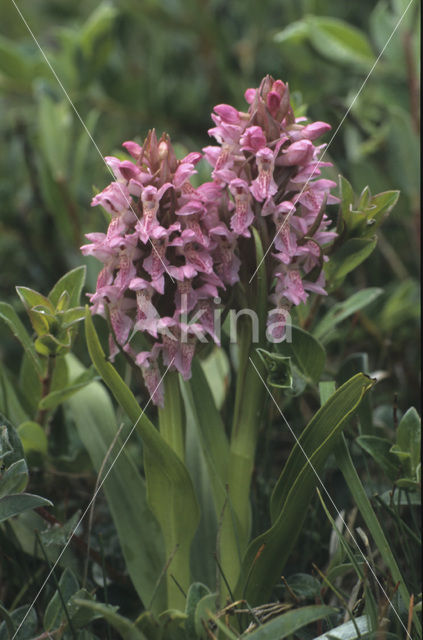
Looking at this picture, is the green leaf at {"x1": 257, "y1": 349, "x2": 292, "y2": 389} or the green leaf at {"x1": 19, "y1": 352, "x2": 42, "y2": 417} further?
the green leaf at {"x1": 19, "y1": 352, "x2": 42, "y2": 417}

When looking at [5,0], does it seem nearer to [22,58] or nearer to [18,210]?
[22,58]

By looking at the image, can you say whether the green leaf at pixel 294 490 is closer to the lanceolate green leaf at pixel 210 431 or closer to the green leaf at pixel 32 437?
the lanceolate green leaf at pixel 210 431

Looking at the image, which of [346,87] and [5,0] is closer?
[346,87]

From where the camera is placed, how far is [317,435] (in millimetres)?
853

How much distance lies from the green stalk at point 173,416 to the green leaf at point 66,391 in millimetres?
140

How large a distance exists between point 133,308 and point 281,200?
253 mm

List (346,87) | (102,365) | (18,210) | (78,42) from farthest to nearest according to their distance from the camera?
(346,87)
(18,210)
(78,42)
(102,365)

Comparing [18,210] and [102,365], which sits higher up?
[18,210]

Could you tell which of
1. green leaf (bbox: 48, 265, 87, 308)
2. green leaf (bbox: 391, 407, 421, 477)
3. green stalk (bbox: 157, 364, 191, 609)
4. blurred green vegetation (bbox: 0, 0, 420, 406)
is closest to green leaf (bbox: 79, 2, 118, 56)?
blurred green vegetation (bbox: 0, 0, 420, 406)

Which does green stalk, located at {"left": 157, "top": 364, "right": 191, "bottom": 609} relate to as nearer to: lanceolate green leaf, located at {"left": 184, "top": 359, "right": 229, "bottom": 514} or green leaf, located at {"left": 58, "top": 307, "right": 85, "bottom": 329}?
lanceolate green leaf, located at {"left": 184, "top": 359, "right": 229, "bottom": 514}

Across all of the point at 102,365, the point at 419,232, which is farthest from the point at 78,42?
the point at 102,365

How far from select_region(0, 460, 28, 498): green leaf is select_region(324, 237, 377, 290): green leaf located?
555 millimetres

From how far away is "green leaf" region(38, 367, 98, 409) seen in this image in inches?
39.8

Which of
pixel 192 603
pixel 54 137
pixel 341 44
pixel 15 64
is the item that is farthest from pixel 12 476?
pixel 15 64
